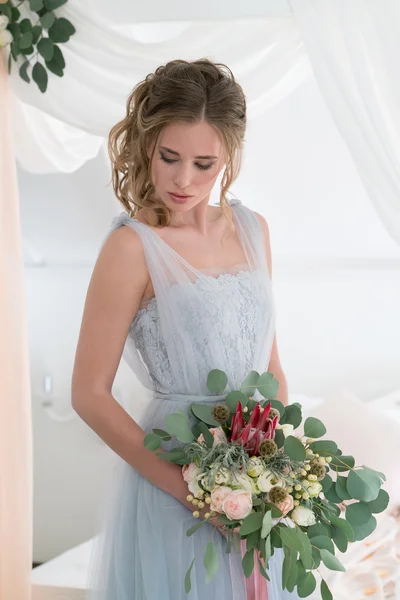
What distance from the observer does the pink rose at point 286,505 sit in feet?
4.26

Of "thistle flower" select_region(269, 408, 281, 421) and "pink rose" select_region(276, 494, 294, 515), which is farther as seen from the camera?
"thistle flower" select_region(269, 408, 281, 421)

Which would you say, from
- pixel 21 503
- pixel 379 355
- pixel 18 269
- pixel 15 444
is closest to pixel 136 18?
pixel 18 269

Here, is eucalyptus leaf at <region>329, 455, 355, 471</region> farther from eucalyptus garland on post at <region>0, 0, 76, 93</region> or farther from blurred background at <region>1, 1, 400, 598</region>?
eucalyptus garland on post at <region>0, 0, 76, 93</region>

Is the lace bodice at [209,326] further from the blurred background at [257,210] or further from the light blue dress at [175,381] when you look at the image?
the blurred background at [257,210]

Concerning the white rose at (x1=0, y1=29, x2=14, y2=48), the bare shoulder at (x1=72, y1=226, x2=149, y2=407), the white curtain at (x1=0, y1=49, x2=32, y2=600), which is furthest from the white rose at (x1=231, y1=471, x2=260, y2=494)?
the white rose at (x1=0, y1=29, x2=14, y2=48)

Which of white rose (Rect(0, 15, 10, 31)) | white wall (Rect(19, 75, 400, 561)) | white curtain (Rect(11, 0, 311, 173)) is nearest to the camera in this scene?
white curtain (Rect(11, 0, 311, 173))

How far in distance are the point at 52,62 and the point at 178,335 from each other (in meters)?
1.14

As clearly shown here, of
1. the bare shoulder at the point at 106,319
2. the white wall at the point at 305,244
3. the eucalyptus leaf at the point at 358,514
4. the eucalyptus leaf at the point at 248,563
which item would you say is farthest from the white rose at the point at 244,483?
the white wall at the point at 305,244

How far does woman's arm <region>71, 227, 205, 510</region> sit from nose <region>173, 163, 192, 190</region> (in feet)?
0.62

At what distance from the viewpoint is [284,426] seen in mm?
1401

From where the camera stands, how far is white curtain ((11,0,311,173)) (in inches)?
86.3

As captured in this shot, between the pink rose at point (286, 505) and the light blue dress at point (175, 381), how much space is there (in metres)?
0.23

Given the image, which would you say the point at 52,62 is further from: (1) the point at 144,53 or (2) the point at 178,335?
(2) the point at 178,335

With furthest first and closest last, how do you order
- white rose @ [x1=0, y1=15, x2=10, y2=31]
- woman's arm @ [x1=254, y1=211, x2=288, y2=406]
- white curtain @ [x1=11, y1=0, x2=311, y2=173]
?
white rose @ [x1=0, y1=15, x2=10, y2=31] → white curtain @ [x1=11, y1=0, x2=311, y2=173] → woman's arm @ [x1=254, y1=211, x2=288, y2=406]
